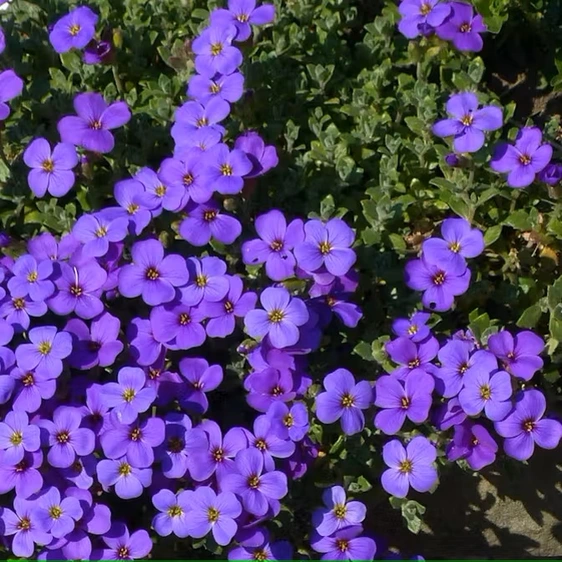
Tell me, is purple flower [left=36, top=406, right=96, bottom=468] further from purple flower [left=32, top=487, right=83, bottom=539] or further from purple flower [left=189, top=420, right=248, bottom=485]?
purple flower [left=189, top=420, right=248, bottom=485]

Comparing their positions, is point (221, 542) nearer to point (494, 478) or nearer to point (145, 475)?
point (145, 475)

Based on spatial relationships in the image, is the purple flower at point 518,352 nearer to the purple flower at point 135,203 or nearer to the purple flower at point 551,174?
the purple flower at point 551,174

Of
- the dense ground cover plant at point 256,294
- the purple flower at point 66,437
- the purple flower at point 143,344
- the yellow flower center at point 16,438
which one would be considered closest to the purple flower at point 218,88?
the dense ground cover plant at point 256,294

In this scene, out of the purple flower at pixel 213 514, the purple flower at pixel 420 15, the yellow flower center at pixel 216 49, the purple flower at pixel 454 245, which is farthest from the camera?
the purple flower at pixel 420 15

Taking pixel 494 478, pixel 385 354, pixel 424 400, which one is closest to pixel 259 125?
pixel 385 354

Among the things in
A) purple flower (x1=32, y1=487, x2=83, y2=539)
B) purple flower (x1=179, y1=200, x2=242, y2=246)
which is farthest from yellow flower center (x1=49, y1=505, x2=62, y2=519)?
purple flower (x1=179, y1=200, x2=242, y2=246)
